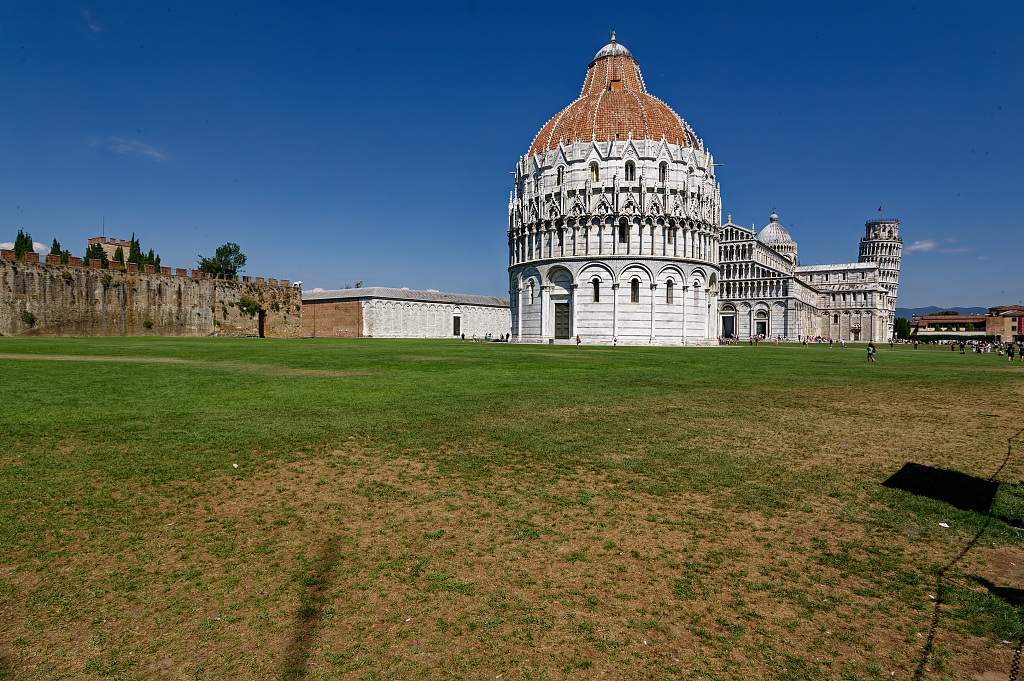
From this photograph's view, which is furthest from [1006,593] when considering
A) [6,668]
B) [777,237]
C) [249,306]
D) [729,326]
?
[777,237]

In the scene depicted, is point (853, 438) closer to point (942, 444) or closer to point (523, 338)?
point (942, 444)

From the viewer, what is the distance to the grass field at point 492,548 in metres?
3.91

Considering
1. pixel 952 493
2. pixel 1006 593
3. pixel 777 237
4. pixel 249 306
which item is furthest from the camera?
pixel 777 237

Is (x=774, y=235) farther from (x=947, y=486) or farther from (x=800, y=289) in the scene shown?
(x=947, y=486)

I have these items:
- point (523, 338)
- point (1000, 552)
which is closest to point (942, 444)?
point (1000, 552)

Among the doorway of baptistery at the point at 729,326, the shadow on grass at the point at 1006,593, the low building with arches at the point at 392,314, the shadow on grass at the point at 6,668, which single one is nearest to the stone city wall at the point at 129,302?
the low building with arches at the point at 392,314

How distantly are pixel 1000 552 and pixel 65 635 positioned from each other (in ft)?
25.6

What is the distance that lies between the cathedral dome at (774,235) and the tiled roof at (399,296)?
2782 inches

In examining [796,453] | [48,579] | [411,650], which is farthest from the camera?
[796,453]

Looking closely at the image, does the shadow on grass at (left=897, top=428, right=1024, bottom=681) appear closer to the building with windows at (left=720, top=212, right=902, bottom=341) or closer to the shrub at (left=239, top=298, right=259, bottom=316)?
the shrub at (left=239, top=298, right=259, bottom=316)

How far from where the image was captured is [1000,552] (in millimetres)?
5488

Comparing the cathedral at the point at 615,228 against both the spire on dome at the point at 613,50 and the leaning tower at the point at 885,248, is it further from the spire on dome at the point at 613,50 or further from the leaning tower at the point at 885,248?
the leaning tower at the point at 885,248

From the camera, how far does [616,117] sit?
5803cm

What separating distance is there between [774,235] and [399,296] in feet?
309
